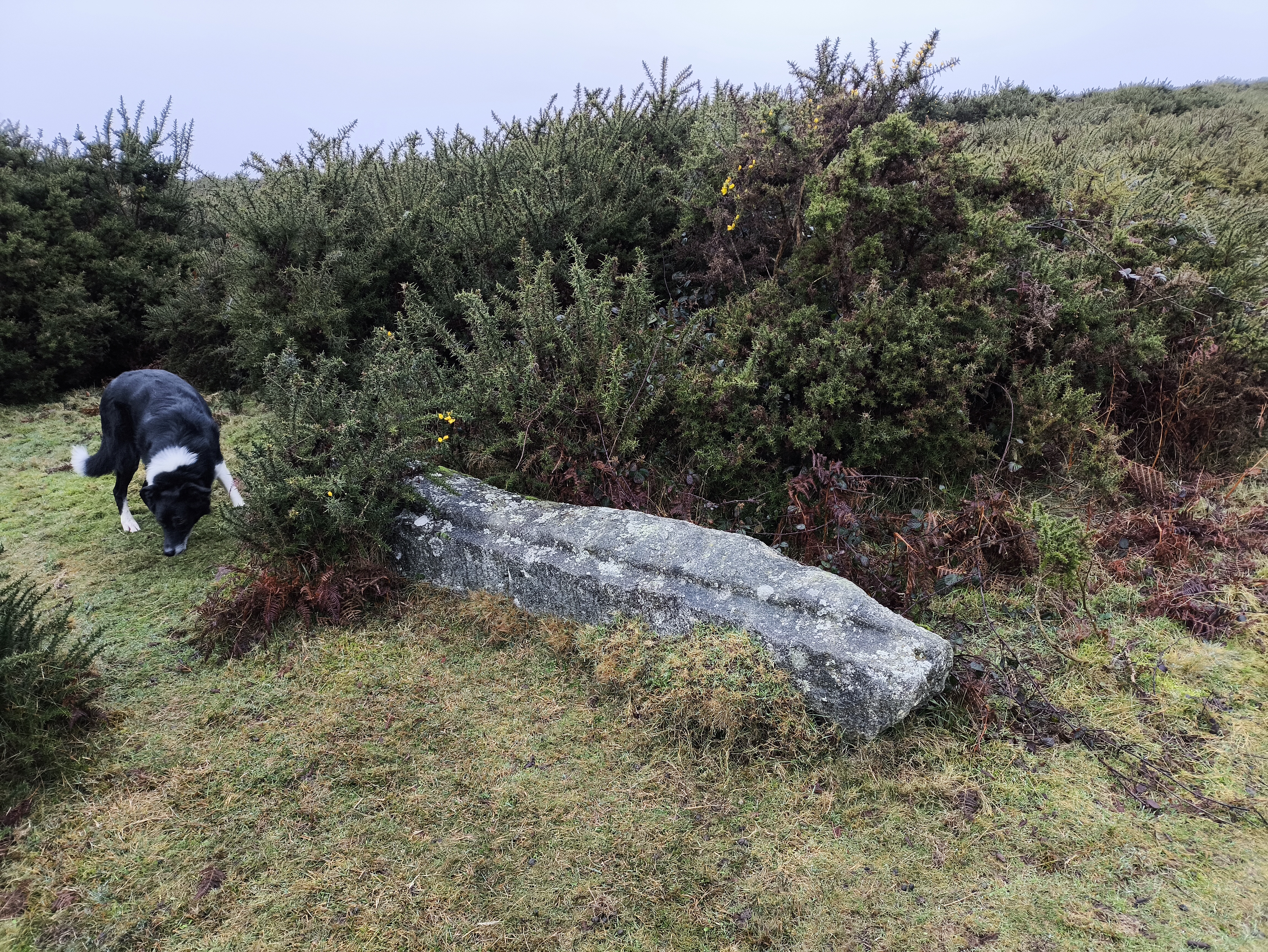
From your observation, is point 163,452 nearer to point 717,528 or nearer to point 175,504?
point 175,504

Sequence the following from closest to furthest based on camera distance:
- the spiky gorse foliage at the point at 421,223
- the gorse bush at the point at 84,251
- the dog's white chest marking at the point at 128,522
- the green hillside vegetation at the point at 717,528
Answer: the green hillside vegetation at the point at 717,528 < the dog's white chest marking at the point at 128,522 < the spiky gorse foliage at the point at 421,223 < the gorse bush at the point at 84,251

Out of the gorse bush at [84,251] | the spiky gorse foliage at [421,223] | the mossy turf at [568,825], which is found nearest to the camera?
the mossy turf at [568,825]

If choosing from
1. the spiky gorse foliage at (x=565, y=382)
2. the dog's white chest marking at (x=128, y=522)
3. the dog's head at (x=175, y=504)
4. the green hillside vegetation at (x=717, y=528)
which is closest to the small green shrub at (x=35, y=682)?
the green hillside vegetation at (x=717, y=528)

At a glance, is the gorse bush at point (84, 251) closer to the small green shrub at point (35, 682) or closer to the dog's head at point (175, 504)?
the dog's head at point (175, 504)

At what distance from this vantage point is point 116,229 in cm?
850

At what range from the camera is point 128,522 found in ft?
16.0

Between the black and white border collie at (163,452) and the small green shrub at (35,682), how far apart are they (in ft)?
3.32

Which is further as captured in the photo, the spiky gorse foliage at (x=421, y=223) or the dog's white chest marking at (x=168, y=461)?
the spiky gorse foliage at (x=421, y=223)

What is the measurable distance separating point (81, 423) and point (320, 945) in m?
7.16

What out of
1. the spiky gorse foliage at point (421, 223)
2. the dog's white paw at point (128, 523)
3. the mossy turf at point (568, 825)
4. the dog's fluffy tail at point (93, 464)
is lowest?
the mossy turf at point (568, 825)

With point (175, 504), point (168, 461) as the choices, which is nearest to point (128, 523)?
point (175, 504)

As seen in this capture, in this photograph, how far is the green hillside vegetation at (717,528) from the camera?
8.27 ft

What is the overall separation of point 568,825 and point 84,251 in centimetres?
921

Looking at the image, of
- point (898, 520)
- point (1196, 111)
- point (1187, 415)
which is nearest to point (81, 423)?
point (898, 520)
